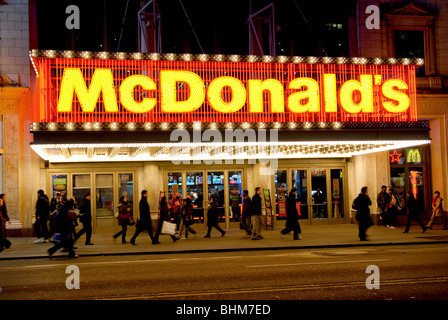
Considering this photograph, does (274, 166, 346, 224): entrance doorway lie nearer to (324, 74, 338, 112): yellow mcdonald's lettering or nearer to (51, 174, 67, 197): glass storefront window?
(324, 74, 338, 112): yellow mcdonald's lettering

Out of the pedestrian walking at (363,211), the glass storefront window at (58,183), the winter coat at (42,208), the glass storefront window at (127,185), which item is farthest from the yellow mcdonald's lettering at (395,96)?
the glass storefront window at (58,183)

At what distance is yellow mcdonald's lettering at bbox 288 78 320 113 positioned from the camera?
17.9 m

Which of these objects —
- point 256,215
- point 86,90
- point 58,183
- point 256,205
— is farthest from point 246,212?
point 58,183

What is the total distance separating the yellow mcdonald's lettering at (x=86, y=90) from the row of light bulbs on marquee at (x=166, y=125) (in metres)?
0.99

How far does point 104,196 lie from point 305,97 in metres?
9.71

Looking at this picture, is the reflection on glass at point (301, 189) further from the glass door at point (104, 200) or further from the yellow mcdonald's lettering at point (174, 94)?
the glass door at point (104, 200)

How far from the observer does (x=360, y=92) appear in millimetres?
18609

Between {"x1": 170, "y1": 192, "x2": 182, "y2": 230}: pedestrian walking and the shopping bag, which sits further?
{"x1": 170, "y1": 192, "x2": 182, "y2": 230}: pedestrian walking

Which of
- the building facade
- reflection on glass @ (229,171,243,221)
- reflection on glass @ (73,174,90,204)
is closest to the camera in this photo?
the building facade

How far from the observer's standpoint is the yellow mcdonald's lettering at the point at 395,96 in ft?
61.0

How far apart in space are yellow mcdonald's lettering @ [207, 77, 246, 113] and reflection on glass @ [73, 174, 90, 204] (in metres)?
7.27

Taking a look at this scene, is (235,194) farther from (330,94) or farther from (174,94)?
(174,94)

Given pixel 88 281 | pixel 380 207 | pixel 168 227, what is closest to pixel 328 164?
pixel 380 207

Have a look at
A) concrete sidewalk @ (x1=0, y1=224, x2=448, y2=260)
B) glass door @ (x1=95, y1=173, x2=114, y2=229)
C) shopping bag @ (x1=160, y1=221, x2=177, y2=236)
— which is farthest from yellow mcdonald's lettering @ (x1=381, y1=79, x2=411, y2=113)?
glass door @ (x1=95, y1=173, x2=114, y2=229)
